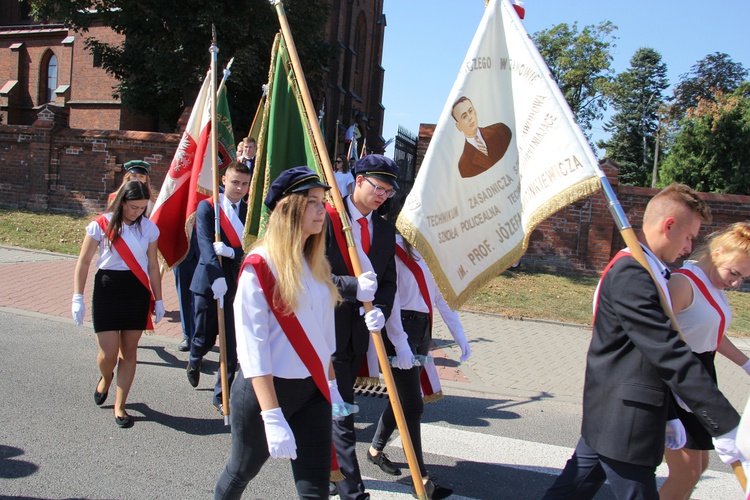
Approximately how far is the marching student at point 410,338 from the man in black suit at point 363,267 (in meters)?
0.21

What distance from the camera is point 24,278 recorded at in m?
9.86

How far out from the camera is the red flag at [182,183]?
5.98 meters

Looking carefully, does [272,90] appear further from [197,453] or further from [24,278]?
[24,278]

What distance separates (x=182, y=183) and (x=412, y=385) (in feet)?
11.5

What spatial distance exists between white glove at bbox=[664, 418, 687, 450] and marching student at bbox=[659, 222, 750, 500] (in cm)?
30

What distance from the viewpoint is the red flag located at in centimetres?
598

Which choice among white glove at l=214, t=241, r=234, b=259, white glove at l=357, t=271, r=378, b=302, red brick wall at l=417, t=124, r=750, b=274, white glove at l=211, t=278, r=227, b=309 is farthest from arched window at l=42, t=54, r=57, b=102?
white glove at l=357, t=271, r=378, b=302

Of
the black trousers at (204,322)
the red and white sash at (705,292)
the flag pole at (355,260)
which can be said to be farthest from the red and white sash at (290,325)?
the black trousers at (204,322)

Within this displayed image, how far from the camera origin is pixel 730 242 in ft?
10.2

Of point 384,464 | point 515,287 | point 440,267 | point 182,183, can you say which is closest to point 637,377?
point 440,267

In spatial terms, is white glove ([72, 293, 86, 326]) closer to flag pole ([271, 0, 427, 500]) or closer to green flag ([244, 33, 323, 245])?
green flag ([244, 33, 323, 245])

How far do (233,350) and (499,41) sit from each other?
10.2 ft

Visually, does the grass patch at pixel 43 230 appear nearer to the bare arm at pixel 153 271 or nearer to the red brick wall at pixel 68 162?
the red brick wall at pixel 68 162

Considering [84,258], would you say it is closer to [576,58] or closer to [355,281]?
[355,281]
